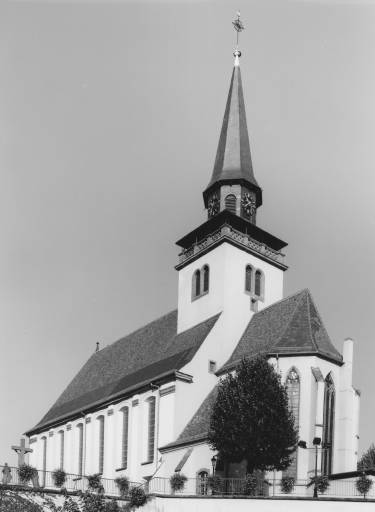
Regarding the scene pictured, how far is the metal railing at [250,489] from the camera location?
3338 cm

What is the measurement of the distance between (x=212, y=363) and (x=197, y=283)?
7.69 meters

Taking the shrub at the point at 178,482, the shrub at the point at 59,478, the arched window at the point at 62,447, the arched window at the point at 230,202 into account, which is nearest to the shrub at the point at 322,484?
the shrub at the point at 178,482

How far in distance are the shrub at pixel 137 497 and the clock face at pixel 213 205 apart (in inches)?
992

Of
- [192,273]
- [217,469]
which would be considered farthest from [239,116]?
[217,469]

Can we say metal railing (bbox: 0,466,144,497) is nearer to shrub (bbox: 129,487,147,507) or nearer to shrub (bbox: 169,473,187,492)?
shrub (bbox: 129,487,147,507)

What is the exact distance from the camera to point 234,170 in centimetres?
5503

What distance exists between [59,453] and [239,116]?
30.0 m

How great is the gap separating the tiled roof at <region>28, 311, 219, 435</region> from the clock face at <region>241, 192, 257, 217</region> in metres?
8.70

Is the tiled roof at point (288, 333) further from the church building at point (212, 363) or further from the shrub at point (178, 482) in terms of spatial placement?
the shrub at point (178, 482)

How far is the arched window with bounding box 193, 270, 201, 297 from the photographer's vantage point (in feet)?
170

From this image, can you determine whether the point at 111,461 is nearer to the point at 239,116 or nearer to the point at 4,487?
the point at 4,487

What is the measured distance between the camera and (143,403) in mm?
47469

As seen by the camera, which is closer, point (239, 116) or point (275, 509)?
point (275, 509)

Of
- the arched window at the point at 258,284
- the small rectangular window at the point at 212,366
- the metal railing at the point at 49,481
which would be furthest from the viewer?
the arched window at the point at 258,284
